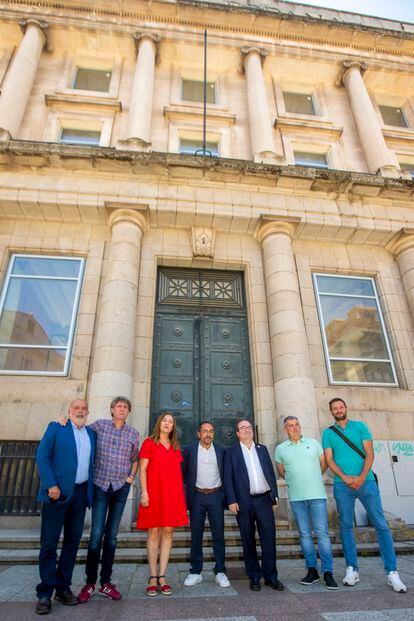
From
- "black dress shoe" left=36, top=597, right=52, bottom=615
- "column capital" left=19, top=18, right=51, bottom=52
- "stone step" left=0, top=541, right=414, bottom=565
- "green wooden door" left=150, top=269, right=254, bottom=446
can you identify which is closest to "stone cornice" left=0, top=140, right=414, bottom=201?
"green wooden door" left=150, top=269, right=254, bottom=446

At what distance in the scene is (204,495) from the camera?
15.4 feet

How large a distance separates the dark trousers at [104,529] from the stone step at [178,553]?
135 centimetres

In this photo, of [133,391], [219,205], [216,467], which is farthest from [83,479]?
[219,205]

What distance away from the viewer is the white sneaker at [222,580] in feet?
14.2

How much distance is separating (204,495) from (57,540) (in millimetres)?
1749

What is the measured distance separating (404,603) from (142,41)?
57.0 ft

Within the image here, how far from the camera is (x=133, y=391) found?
8477 mm

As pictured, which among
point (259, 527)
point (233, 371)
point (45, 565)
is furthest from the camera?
point (233, 371)

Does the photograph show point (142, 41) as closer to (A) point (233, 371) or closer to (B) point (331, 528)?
(A) point (233, 371)

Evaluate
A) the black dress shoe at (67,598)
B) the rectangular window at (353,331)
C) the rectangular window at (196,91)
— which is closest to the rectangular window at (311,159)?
the rectangular window at (196,91)

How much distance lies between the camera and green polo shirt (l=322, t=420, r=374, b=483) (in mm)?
4867

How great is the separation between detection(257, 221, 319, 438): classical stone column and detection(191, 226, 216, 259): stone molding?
55.5 inches

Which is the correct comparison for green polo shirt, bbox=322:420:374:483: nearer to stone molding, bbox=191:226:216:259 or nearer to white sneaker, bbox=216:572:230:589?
white sneaker, bbox=216:572:230:589

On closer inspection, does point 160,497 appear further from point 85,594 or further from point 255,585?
point 255,585
